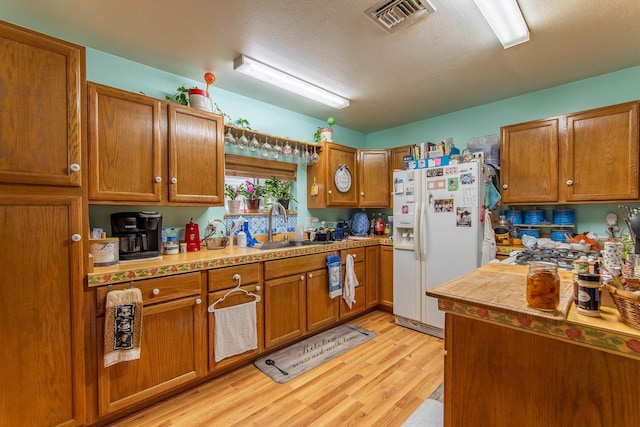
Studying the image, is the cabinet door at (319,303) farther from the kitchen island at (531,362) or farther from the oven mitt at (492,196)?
the oven mitt at (492,196)

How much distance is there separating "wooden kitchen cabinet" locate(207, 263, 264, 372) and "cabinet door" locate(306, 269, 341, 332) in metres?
0.54

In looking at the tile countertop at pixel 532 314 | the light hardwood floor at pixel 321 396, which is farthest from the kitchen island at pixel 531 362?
the light hardwood floor at pixel 321 396

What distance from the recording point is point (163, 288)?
183 centimetres

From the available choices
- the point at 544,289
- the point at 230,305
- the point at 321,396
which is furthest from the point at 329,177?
the point at 544,289

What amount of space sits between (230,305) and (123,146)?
4.50 feet

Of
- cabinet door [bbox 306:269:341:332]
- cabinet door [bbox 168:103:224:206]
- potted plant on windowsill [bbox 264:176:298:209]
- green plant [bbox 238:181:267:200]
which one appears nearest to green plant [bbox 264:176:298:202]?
potted plant on windowsill [bbox 264:176:298:209]

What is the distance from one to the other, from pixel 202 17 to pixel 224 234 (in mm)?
1790

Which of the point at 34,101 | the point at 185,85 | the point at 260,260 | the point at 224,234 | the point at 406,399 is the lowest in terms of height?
the point at 406,399

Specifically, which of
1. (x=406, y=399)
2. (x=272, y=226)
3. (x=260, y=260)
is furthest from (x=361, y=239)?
(x=406, y=399)

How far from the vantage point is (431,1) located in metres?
1.65

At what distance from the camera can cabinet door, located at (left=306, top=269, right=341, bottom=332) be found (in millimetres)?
2727

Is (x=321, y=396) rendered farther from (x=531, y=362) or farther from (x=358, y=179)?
(x=358, y=179)

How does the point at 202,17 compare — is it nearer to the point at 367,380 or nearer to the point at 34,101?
the point at 34,101

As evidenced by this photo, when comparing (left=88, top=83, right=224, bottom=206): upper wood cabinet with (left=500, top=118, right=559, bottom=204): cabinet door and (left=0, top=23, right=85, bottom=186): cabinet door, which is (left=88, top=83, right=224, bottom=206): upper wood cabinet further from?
(left=500, top=118, right=559, bottom=204): cabinet door
